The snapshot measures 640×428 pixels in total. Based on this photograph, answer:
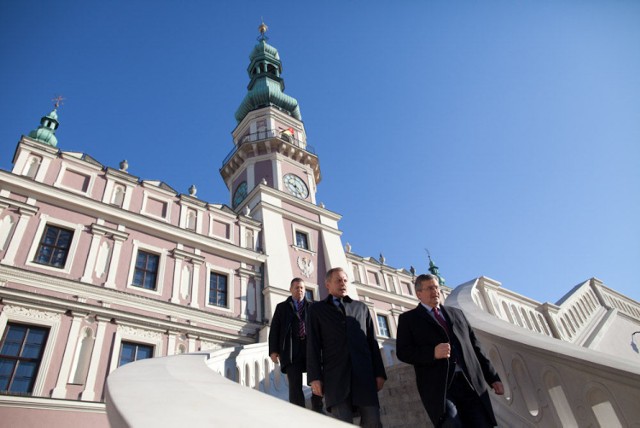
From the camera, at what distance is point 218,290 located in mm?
16969

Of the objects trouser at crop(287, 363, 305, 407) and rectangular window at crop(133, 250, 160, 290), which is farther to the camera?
rectangular window at crop(133, 250, 160, 290)

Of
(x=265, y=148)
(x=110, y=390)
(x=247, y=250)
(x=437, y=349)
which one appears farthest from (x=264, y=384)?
(x=265, y=148)

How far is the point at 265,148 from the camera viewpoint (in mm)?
25750

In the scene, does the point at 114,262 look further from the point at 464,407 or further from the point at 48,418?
the point at 464,407

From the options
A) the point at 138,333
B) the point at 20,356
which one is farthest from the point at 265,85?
the point at 20,356

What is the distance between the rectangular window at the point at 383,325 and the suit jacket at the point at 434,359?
19.0 m

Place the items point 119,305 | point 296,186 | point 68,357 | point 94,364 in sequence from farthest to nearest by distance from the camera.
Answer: point 296,186 → point 119,305 → point 94,364 → point 68,357

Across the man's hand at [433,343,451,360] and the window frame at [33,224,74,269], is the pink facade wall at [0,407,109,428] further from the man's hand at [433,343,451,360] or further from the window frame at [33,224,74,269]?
the man's hand at [433,343,451,360]

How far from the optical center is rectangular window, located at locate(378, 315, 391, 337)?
22219 mm

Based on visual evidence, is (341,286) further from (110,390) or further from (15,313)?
(15,313)

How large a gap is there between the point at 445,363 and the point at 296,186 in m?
21.9

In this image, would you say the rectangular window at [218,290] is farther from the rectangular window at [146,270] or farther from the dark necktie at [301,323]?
the dark necktie at [301,323]

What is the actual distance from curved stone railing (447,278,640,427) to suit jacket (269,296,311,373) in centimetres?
234

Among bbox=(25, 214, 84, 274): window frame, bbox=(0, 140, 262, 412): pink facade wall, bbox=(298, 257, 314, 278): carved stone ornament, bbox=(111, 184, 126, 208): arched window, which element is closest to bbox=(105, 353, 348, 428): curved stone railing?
bbox=(0, 140, 262, 412): pink facade wall
